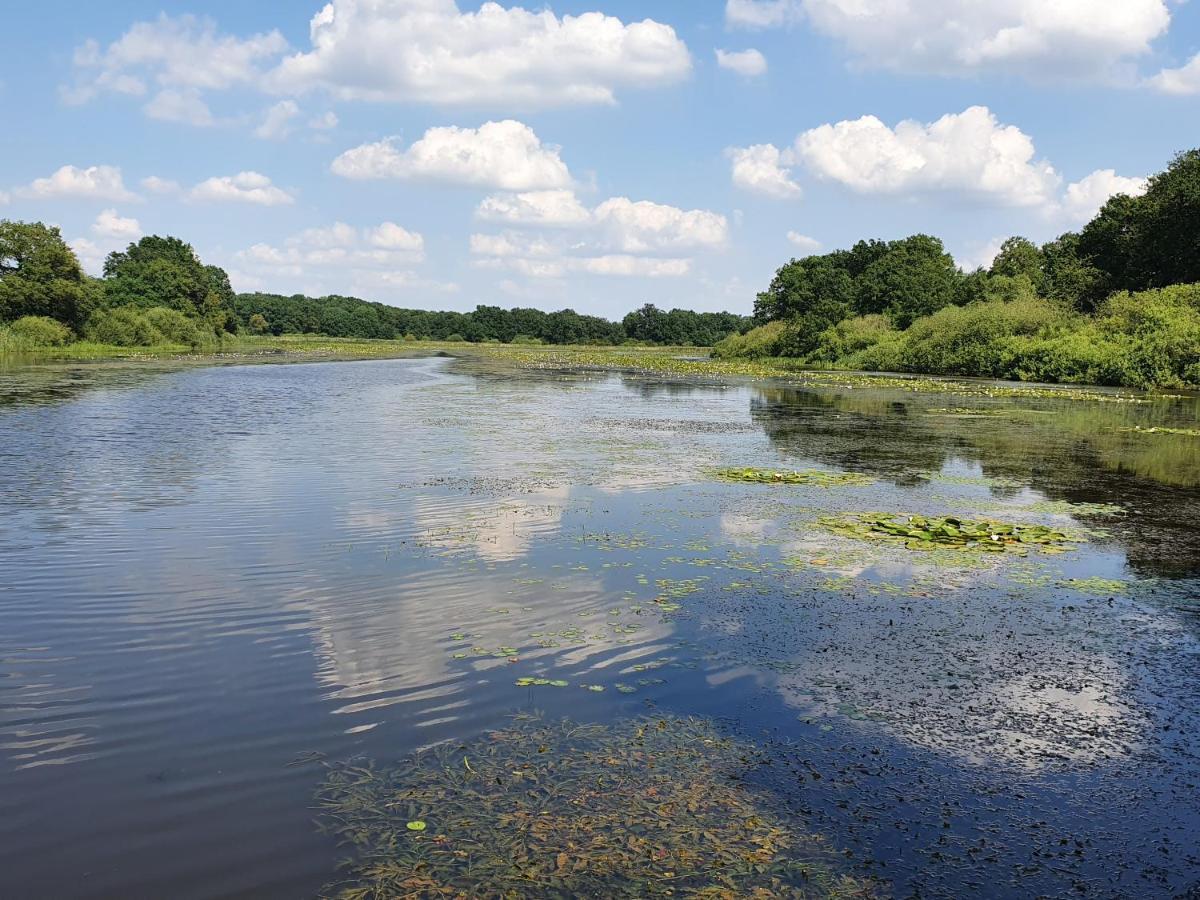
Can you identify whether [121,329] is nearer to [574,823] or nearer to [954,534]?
[954,534]

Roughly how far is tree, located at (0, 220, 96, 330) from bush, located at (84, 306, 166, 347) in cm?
561

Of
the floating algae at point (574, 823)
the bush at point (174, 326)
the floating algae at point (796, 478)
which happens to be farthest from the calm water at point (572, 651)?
the bush at point (174, 326)

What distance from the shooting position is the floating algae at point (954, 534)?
15.2m

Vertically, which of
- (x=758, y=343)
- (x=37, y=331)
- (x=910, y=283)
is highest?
(x=910, y=283)

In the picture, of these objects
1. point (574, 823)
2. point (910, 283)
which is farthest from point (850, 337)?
point (574, 823)

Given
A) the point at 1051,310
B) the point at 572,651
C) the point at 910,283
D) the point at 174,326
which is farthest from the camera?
the point at 174,326

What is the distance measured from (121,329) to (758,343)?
2997 inches

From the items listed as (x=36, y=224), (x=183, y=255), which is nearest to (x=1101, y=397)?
(x=36, y=224)

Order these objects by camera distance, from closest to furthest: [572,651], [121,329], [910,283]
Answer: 1. [572,651]
2. [121,329]
3. [910,283]

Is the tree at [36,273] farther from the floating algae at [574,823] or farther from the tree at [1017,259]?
the tree at [1017,259]

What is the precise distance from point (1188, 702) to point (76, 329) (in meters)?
106

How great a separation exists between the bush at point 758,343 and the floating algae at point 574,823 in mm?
111810

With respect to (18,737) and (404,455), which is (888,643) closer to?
(18,737)

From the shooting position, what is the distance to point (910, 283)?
10488 cm
